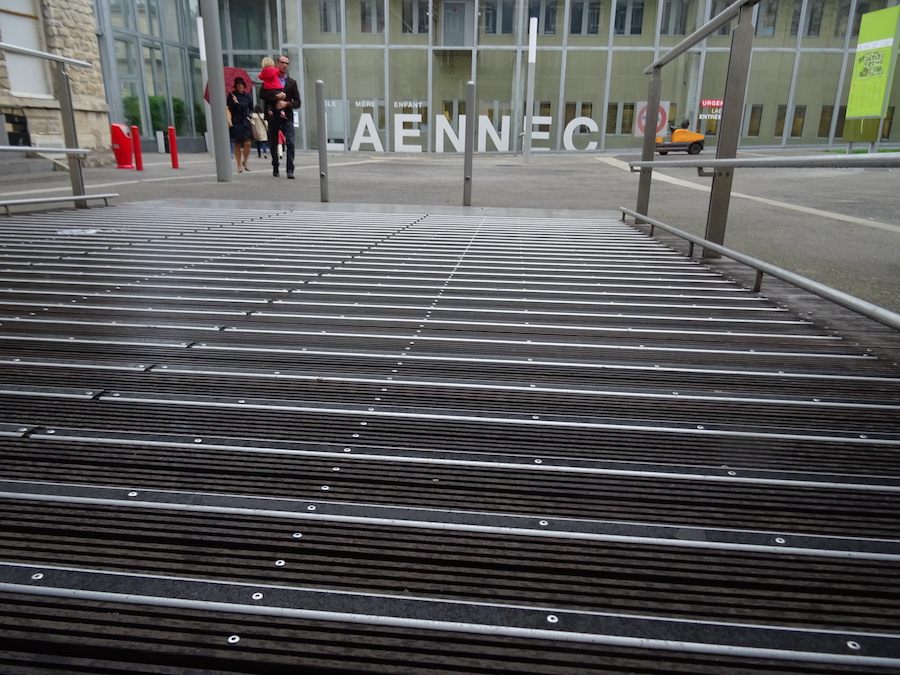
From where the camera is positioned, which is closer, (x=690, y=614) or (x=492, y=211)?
(x=690, y=614)

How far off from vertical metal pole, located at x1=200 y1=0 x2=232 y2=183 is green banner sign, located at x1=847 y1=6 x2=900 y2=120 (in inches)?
562

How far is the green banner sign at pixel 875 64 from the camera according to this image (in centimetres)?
1585

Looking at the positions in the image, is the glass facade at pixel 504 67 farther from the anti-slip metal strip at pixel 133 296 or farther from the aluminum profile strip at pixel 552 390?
the aluminum profile strip at pixel 552 390

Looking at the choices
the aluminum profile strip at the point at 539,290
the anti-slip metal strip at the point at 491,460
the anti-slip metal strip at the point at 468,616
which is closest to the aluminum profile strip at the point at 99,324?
the aluminum profile strip at the point at 539,290

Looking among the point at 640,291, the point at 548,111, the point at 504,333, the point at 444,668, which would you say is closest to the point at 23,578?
the point at 444,668

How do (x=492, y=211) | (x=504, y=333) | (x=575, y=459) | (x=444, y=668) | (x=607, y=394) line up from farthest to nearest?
1. (x=492, y=211)
2. (x=504, y=333)
3. (x=607, y=394)
4. (x=575, y=459)
5. (x=444, y=668)

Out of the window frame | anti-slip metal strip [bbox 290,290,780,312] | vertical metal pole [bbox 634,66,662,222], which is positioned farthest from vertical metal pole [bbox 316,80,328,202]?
the window frame

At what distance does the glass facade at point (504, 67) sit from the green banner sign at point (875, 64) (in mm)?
5716

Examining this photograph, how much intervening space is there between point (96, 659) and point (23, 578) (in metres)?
0.31

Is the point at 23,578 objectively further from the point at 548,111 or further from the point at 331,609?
the point at 548,111

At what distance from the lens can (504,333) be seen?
3.05 meters

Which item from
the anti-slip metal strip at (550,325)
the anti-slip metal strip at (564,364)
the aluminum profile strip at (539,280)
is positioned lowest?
the aluminum profile strip at (539,280)

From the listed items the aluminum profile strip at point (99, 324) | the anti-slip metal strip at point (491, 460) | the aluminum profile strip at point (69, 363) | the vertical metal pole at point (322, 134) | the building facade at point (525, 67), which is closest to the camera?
the anti-slip metal strip at point (491, 460)

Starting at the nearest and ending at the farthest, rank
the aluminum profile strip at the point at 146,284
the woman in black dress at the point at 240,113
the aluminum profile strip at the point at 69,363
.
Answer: the aluminum profile strip at the point at 69,363, the aluminum profile strip at the point at 146,284, the woman in black dress at the point at 240,113
